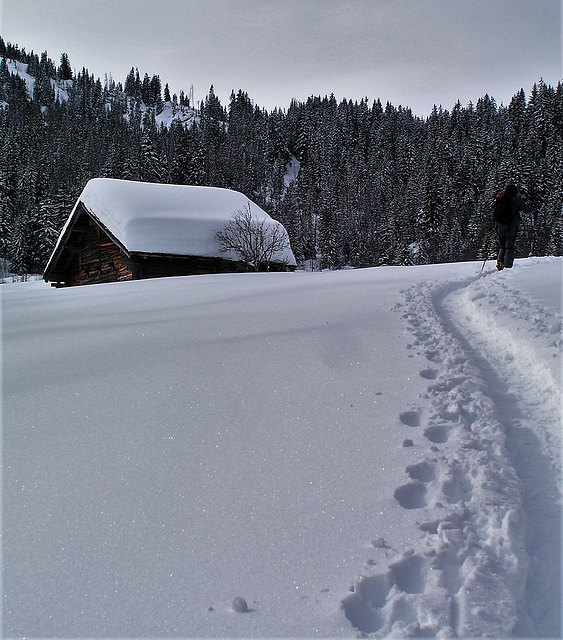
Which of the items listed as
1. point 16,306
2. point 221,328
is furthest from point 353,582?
point 16,306

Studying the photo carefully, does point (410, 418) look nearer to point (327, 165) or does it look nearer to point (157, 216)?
point (157, 216)

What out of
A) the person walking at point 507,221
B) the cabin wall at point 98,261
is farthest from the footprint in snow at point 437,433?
the cabin wall at point 98,261

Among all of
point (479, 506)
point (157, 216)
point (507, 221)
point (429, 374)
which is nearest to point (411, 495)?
point (479, 506)

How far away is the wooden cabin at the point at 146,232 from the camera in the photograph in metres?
14.4

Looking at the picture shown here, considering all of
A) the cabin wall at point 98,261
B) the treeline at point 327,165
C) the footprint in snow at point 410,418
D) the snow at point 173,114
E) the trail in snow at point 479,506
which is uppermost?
the snow at point 173,114

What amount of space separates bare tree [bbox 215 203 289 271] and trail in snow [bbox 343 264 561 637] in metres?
11.6

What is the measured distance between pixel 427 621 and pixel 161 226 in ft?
46.7

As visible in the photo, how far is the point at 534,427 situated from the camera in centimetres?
363

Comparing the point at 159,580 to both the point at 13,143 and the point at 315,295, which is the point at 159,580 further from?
the point at 13,143

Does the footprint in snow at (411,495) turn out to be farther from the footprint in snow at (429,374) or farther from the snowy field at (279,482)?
the footprint in snow at (429,374)

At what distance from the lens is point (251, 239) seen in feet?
52.8

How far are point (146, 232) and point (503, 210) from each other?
400 inches

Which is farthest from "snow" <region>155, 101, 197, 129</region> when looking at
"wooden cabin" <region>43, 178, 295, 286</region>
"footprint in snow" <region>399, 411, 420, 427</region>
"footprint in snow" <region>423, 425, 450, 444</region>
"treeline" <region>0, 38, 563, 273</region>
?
"footprint in snow" <region>423, 425, 450, 444</region>

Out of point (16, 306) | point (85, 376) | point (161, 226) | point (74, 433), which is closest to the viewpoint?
point (74, 433)
